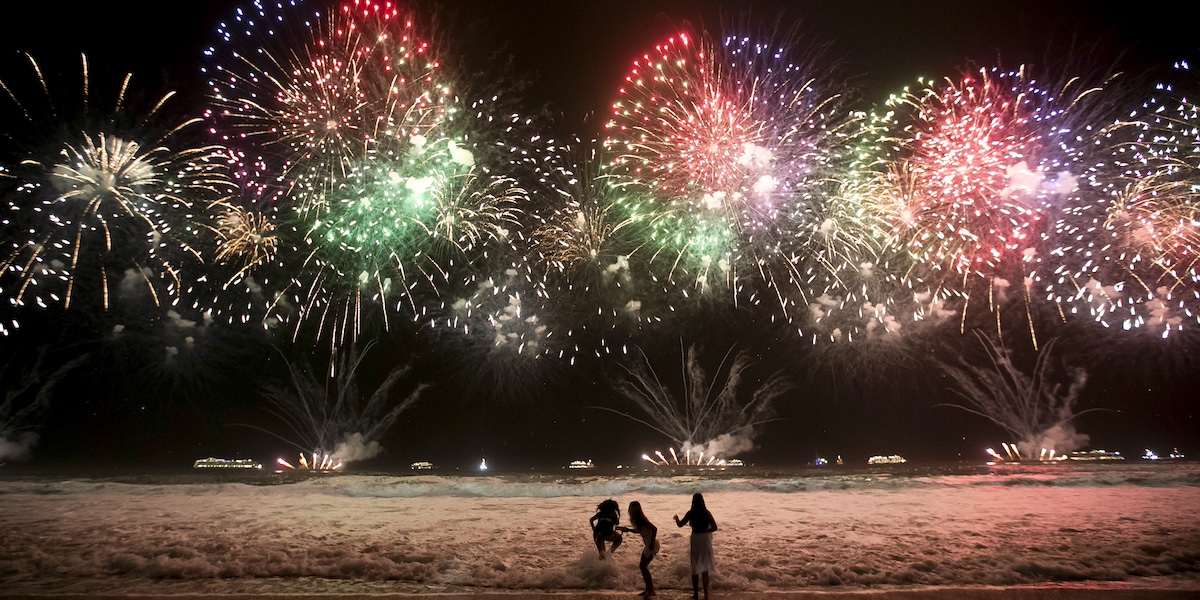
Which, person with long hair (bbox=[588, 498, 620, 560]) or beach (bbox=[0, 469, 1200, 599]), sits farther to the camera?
person with long hair (bbox=[588, 498, 620, 560])

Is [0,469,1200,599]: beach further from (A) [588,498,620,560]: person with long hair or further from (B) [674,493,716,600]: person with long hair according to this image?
(B) [674,493,716,600]: person with long hair

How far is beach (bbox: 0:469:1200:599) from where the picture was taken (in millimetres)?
8328

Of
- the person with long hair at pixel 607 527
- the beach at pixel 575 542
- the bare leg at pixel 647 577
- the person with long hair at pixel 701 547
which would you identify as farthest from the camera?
the person with long hair at pixel 607 527

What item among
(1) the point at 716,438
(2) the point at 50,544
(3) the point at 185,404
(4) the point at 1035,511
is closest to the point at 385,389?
(3) the point at 185,404

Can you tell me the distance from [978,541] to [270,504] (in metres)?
13.9

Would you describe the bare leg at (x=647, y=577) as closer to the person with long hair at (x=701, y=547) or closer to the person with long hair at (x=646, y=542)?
the person with long hair at (x=646, y=542)

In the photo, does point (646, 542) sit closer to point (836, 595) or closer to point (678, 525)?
point (678, 525)

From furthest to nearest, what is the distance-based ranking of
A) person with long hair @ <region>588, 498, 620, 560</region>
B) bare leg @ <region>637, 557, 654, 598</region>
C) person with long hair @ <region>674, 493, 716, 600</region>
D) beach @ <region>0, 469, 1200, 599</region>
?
person with long hair @ <region>588, 498, 620, 560</region> < beach @ <region>0, 469, 1200, 599</region> < bare leg @ <region>637, 557, 654, 598</region> < person with long hair @ <region>674, 493, 716, 600</region>

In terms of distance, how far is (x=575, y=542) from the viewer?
1065cm

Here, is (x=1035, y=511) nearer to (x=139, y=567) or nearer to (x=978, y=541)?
(x=978, y=541)

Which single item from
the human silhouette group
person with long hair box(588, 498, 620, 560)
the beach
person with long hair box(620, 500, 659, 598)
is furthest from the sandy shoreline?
person with long hair box(588, 498, 620, 560)

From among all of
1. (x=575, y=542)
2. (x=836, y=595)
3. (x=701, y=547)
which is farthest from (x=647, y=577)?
(x=575, y=542)

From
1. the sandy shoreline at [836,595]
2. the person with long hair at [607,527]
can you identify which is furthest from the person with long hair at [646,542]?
the person with long hair at [607,527]

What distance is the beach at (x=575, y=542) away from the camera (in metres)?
8.33
